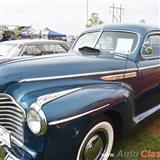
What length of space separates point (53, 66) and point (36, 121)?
90 cm

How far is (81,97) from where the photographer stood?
2801mm

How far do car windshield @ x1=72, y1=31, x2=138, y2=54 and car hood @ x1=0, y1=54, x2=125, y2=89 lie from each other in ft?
1.02

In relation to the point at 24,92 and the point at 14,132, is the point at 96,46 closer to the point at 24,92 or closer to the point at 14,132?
the point at 24,92

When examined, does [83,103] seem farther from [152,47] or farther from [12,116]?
[152,47]

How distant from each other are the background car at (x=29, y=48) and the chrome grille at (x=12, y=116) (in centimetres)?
543

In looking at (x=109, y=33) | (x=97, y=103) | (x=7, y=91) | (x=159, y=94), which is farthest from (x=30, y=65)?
(x=159, y=94)

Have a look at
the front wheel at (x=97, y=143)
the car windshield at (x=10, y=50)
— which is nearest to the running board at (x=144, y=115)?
the front wheel at (x=97, y=143)

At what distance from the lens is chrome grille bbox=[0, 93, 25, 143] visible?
2.68 metres

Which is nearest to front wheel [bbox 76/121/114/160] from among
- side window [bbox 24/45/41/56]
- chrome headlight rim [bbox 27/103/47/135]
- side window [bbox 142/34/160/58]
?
chrome headlight rim [bbox 27/103/47/135]

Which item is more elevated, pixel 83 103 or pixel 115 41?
pixel 115 41

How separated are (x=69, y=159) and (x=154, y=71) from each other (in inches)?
86.6

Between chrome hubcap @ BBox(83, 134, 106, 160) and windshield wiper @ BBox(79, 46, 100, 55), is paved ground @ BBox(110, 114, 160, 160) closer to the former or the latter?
chrome hubcap @ BBox(83, 134, 106, 160)

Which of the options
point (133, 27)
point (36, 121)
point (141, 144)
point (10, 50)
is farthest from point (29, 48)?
point (36, 121)

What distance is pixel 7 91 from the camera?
2918 millimetres
